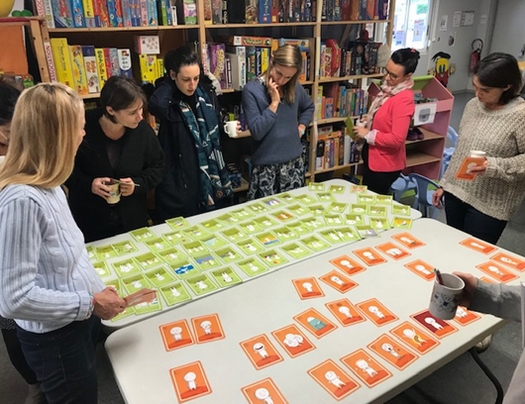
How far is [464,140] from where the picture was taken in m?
2.06

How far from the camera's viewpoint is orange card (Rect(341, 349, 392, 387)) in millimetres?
1144

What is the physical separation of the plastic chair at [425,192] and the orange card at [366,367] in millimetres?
2311

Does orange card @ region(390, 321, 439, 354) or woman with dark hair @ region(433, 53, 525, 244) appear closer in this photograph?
orange card @ region(390, 321, 439, 354)

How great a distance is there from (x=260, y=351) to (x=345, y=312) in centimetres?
34

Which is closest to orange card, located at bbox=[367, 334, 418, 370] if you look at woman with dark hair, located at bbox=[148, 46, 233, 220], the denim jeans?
the denim jeans

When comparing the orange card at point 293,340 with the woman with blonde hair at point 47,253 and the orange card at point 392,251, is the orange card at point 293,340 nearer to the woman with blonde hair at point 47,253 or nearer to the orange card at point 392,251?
the woman with blonde hair at point 47,253

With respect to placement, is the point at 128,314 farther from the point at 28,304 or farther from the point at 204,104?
the point at 204,104

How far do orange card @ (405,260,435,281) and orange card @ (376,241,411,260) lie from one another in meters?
0.06

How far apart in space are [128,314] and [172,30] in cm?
227

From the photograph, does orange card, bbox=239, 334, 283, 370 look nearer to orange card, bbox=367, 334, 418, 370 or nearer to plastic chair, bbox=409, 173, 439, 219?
orange card, bbox=367, 334, 418, 370

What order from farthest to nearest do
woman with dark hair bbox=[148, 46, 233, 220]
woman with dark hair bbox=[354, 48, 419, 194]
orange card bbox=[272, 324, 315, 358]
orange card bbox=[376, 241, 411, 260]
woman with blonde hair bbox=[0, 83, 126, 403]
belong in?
woman with dark hair bbox=[354, 48, 419, 194] → woman with dark hair bbox=[148, 46, 233, 220] → orange card bbox=[376, 241, 411, 260] → orange card bbox=[272, 324, 315, 358] → woman with blonde hair bbox=[0, 83, 126, 403]

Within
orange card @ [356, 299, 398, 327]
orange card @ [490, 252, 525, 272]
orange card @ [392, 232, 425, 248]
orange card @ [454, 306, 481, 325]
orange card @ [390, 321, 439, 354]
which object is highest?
orange card @ [392, 232, 425, 248]

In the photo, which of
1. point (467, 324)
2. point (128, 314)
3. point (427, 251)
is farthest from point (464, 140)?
point (128, 314)

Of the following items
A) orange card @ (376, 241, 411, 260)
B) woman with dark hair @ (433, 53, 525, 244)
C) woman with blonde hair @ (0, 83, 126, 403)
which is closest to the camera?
woman with blonde hair @ (0, 83, 126, 403)
